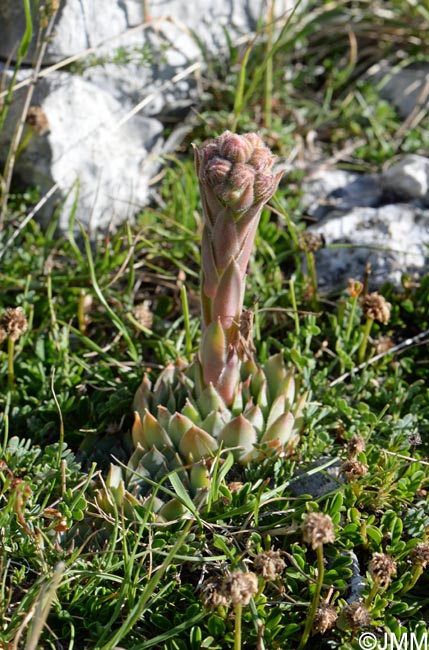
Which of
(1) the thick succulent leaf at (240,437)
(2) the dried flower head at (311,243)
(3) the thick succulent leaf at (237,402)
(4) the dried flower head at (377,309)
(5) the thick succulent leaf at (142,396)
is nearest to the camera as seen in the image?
(1) the thick succulent leaf at (240,437)

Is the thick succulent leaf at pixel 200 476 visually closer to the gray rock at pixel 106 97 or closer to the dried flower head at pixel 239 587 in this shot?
the dried flower head at pixel 239 587

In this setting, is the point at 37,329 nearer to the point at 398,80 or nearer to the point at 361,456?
the point at 361,456

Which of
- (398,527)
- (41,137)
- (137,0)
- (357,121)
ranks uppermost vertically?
(137,0)

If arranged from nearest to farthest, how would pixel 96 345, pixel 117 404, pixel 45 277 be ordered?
pixel 117 404, pixel 96 345, pixel 45 277

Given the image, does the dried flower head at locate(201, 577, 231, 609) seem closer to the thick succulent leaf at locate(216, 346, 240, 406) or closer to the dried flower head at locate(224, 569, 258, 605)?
the dried flower head at locate(224, 569, 258, 605)

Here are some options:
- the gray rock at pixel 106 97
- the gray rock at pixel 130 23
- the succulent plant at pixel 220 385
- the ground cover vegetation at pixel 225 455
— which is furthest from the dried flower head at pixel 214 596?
the gray rock at pixel 130 23

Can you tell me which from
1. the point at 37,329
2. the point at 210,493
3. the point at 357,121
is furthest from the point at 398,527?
the point at 357,121

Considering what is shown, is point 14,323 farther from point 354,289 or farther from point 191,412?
point 354,289

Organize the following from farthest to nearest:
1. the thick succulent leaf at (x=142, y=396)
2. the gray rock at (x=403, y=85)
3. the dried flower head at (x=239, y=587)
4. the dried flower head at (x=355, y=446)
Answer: the gray rock at (x=403, y=85) → the thick succulent leaf at (x=142, y=396) → the dried flower head at (x=355, y=446) → the dried flower head at (x=239, y=587)
